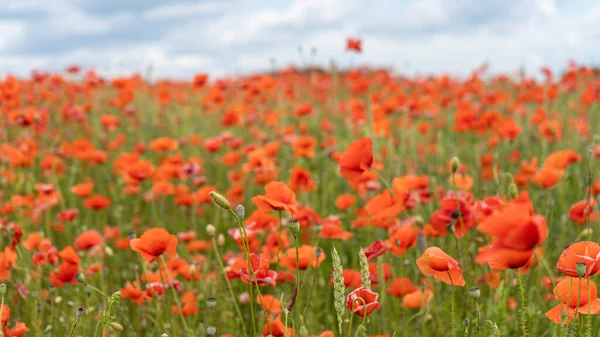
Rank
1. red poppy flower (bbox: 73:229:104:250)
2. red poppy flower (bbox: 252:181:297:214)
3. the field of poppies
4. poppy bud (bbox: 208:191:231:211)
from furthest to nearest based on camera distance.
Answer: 1. red poppy flower (bbox: 73:229:104:250)
2. red poppy flower (bbox: 252:181:297:214)
3. the field of poppies
4. poppy bud (bbox: 208:191:231:211)

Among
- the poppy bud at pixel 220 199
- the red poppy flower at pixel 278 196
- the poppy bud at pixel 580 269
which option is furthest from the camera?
the red poppy flower at pixel 278 196

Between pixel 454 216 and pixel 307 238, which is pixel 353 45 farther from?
pixel 454 216

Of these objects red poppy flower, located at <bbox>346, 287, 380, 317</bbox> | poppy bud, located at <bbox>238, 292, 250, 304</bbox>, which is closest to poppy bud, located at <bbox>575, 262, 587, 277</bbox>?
red poppy flower, located at <bbox>346, 287, 380, 317</bbox>

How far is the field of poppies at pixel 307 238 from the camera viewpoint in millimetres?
1287

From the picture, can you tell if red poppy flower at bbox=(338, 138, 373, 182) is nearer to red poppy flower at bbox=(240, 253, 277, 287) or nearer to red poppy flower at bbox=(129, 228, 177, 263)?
red poppy flower at bbox=(240, 253, 277, 287)

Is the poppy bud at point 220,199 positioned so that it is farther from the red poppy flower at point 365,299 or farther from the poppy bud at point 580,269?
the poppy bud at point 580,269

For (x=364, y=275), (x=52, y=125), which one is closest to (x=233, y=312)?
(x=364, y=275)

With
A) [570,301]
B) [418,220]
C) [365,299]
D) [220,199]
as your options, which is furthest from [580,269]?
[418,220]

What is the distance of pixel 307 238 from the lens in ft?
7.82

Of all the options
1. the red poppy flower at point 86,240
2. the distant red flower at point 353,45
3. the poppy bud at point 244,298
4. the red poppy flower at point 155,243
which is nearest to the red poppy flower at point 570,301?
the red poppy flower at point 155,243

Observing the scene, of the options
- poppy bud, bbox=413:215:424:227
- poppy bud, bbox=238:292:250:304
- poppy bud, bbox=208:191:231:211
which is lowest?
poppy bud, bbox=238:292:250:304

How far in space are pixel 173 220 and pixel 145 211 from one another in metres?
0.29

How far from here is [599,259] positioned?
107 cm

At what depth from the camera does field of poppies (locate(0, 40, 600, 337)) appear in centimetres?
129
